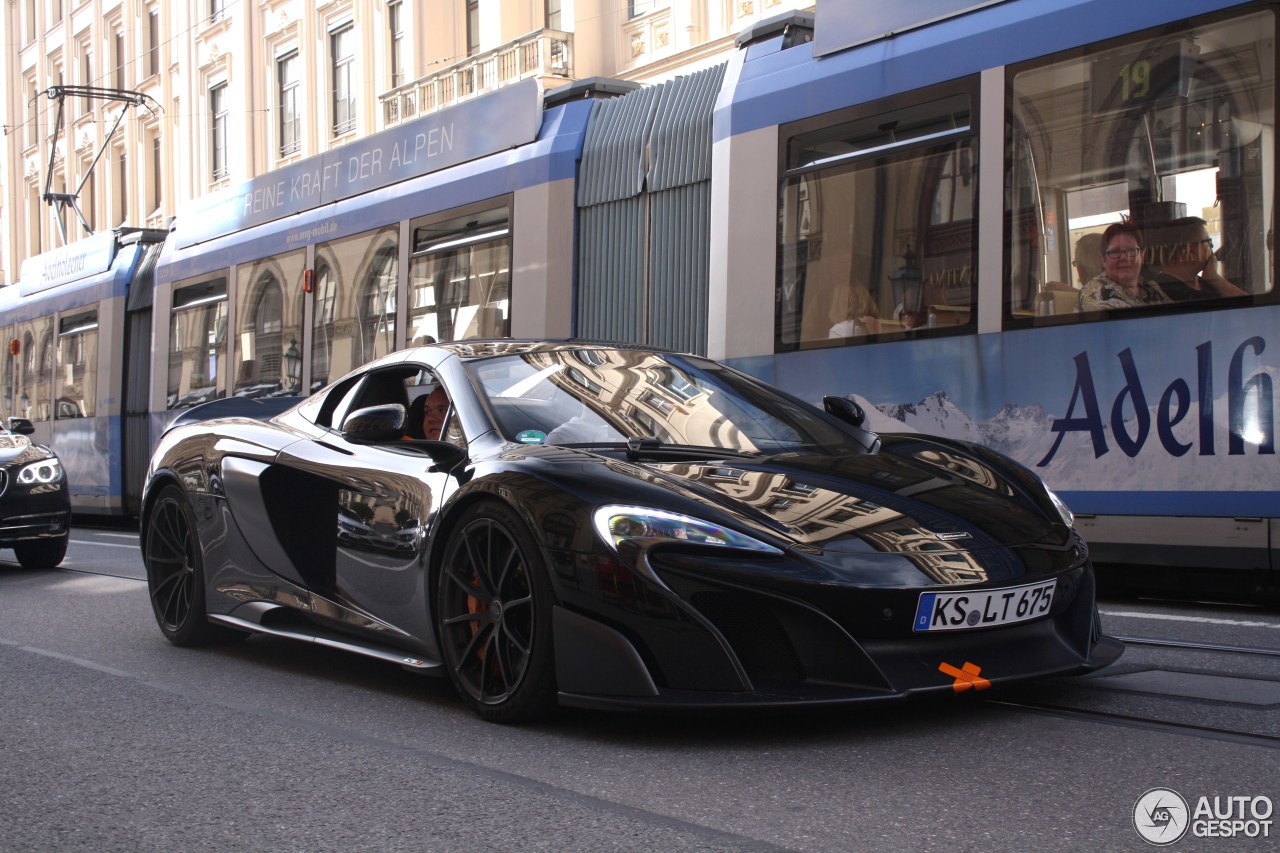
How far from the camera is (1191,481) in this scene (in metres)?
7.16

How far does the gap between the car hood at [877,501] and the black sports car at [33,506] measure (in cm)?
802

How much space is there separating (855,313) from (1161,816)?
5675 millimetres

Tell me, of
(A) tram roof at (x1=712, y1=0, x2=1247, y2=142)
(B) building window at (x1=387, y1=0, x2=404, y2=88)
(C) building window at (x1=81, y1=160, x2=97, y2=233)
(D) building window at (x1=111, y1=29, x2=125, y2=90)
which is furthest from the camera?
(C) building window at (x1=81, y1=160, x2=97, y2=233)

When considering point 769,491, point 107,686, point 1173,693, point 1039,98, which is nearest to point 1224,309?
point 1039,98

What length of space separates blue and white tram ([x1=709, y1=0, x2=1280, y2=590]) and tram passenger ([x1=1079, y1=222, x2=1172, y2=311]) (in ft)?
0.16

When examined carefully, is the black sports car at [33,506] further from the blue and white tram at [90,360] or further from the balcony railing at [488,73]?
the balcony railing at [488,73]

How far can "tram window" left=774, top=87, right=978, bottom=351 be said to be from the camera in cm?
826

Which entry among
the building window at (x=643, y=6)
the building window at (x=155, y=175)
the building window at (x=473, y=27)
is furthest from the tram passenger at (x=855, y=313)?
the building window at (x=155, y=175)

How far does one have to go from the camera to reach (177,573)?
6.88 meters

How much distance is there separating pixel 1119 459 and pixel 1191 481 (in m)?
0.39

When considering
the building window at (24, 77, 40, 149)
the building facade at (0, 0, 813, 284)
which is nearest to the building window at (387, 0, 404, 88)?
the building facade at (0, 0, 813, 284)

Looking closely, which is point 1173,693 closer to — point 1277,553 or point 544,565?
point 544,565

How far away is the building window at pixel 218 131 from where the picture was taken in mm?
38344

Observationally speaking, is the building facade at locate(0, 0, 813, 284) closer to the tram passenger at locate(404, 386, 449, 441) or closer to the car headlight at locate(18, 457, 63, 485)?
the car headlight at locate(18, 457, 63, 485)
